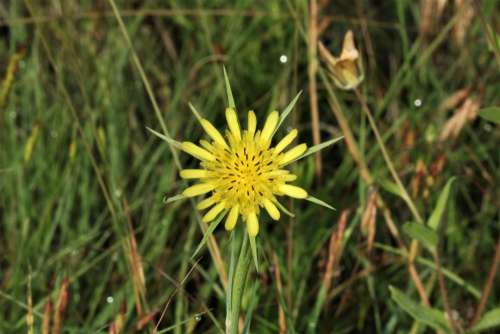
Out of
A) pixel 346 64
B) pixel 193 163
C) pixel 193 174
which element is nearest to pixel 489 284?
pixel 346 64

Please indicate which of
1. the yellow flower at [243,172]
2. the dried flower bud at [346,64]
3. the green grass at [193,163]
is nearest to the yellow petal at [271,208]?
the yellow flower at [243,172]

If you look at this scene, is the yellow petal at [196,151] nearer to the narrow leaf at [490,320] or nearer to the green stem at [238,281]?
the green stem at [238,281]

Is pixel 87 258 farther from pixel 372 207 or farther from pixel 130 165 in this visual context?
pixel 372 207

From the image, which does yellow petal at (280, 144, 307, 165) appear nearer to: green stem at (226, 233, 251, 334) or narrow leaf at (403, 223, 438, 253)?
green stem at (226, 233, 251, 334)

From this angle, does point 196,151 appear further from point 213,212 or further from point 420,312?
point 420,312

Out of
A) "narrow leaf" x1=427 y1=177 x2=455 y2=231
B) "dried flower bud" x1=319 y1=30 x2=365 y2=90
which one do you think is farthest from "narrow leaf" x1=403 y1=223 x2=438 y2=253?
"dried flower bud" x1=319 y1=30 x2=365 y2=90

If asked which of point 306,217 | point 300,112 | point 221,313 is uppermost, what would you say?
point 300,112

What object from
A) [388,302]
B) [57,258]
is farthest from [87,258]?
[388,302]

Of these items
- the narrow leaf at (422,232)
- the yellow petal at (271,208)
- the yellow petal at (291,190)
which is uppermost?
the yellow petal at (291,190)
